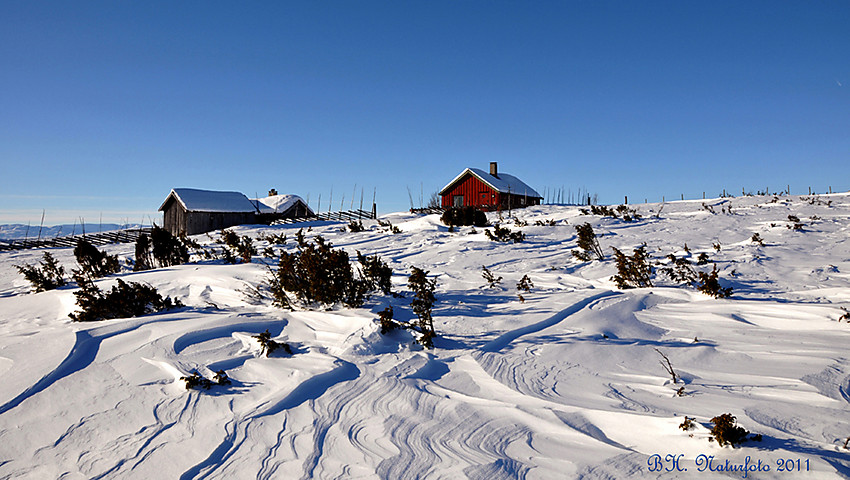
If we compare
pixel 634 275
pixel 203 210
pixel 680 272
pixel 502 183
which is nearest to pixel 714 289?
pixel 680 272

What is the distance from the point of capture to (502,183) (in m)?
32.2

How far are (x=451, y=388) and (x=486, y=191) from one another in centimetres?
2883

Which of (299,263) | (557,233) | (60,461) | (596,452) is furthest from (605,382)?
(557,233)

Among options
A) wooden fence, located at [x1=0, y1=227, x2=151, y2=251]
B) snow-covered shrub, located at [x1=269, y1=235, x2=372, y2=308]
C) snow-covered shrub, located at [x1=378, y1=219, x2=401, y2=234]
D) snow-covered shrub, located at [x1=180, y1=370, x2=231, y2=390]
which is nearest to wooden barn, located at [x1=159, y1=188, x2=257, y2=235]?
wooden fence, located at [x1=0, y1=227, x2=151, y2=251]

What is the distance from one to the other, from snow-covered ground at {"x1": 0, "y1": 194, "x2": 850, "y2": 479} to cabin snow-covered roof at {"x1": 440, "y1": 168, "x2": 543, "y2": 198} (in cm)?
2538

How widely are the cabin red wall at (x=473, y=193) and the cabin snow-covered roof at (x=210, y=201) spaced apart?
14275 millimetres

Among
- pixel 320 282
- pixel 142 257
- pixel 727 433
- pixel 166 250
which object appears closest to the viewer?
pixel 727 433

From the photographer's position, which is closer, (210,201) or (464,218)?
(464,218)

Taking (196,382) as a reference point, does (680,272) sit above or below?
above

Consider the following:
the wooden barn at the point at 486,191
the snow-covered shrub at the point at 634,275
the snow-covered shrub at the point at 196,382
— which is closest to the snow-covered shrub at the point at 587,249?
the snow-covered shrub at the point at 634,275

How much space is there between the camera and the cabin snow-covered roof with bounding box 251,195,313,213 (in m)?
32.6

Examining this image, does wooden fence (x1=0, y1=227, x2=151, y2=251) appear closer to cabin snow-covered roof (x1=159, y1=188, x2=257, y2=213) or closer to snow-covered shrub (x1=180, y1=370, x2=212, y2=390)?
cabin snow-covered roof (x1=159, y1=188, x2=257, y2=213)

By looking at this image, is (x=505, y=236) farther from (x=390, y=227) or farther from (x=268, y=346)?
(x=268, y=346)

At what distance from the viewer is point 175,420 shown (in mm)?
2674
